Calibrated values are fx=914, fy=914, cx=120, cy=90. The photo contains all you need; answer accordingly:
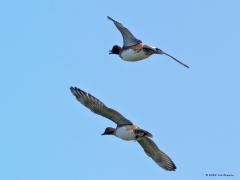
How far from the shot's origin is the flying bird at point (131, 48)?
3141 cm

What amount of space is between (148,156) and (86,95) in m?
3.17

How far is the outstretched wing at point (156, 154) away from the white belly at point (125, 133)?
67cm

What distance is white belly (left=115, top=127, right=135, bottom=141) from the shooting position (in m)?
30.8

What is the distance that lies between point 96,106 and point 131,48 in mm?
2605

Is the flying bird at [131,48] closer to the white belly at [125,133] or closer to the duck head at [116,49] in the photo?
the duck head at [116,49]

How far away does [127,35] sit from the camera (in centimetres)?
Result: 3241

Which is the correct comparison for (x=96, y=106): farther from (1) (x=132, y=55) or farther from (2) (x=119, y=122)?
(1) (x=132, y=55)

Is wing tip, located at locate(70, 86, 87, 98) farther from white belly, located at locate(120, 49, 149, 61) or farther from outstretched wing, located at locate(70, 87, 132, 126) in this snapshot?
white belly, located at locate(120, 49, 149, 61)

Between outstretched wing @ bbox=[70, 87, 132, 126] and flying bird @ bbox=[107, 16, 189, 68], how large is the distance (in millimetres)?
2139

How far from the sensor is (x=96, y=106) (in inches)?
1220

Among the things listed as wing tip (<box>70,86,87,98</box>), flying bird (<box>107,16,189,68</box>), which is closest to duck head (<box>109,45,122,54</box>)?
flying bird (<box>107,16,189,68</box>)

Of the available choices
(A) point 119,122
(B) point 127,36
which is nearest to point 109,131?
(A) point 119,122

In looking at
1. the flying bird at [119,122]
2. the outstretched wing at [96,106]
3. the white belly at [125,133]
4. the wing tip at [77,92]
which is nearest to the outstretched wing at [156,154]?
the flying bird at [119,122]

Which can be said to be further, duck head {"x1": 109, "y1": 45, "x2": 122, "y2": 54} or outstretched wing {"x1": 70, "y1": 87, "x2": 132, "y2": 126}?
duck head {"x1": 109, "y1": 45, "x2": 122, "y2": 54}
